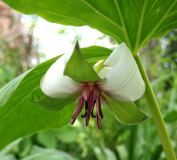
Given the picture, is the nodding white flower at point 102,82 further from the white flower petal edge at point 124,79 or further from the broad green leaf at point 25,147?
the broad green leaf at point 25,147

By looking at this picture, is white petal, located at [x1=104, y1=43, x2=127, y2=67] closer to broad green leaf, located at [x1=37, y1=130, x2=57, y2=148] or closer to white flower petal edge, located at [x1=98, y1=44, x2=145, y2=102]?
white flower petal edge, located at [x1=98, y1=44, x2=145, y2=102]

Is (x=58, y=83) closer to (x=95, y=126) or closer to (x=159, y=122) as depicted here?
(x=159, y=122)

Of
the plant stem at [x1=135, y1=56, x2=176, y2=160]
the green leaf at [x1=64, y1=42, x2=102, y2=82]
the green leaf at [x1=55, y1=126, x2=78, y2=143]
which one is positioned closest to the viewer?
the green leaf at [x1=64, y1=42, x2=102, y2=82]

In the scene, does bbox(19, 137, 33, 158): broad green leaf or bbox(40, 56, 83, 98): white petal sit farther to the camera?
bbox(19, 137, 33, 158): broad green leaf

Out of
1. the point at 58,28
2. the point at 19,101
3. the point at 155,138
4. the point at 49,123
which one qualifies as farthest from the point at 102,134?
the point at 58,28

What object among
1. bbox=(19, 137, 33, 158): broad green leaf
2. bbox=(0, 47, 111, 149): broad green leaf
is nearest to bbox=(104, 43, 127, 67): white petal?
bbox=(0, 47, 111, 149): broad green leaf

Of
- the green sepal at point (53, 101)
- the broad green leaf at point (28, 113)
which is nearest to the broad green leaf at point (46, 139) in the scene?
the broad green leaf at point (28, 113)

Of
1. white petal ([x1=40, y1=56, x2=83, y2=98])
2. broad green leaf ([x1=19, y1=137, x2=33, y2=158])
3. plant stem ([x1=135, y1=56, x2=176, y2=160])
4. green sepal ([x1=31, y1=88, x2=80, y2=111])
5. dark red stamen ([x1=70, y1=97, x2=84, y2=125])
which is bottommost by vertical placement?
broad green leaf ([x1=19, y1=137, x2=33, y2=158])
